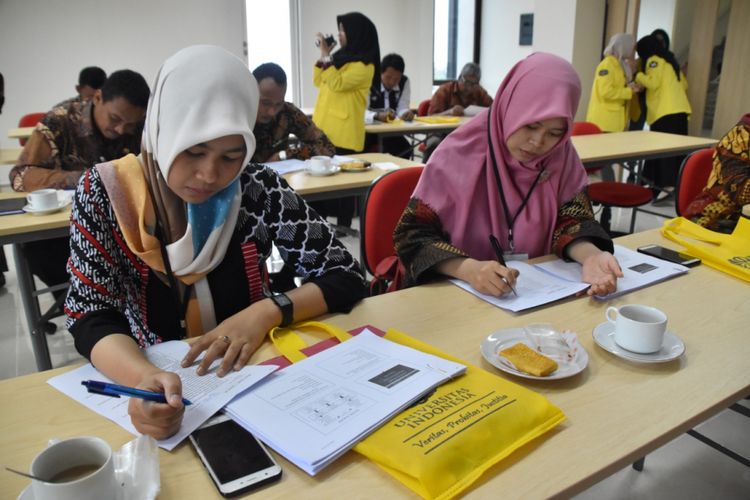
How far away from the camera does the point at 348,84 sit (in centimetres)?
421

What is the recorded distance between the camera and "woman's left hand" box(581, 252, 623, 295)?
48.5 inches

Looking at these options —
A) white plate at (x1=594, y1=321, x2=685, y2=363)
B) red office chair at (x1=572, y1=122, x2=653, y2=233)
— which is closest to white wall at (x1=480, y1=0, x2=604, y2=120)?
red office chair at (x1=572, y1=122, x2=653, y2=233)

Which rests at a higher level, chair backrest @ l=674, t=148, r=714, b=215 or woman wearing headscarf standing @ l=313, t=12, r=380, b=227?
woman wearing headscarf standing @ l=313, t=12, r=380, b=227

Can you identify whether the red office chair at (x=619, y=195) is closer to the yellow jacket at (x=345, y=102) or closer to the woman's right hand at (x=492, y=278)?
the yellow jacket at (x=345, y=102)

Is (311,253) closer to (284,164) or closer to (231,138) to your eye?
(231,138)

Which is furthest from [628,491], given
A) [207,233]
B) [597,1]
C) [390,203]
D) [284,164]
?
[597,1]

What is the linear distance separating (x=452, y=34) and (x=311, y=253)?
7403 millimetres

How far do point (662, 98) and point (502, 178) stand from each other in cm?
430

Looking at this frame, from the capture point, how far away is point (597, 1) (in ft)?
18.3

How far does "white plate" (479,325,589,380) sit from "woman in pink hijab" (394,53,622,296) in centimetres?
36

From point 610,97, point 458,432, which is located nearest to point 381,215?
point 458,432

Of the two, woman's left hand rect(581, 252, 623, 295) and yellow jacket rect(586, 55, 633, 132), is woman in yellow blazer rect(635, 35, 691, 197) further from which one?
woman's left hand rect(581, 252, 623, 295)

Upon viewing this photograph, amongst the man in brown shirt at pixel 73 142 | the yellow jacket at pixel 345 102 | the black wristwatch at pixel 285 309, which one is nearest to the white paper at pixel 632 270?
the black wristwatch at pixel 285 309

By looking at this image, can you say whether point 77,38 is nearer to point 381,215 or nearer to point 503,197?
point 381,215
